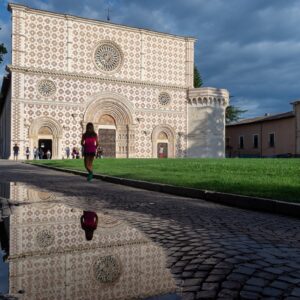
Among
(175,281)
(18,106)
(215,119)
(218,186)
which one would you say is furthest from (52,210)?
(215,119)

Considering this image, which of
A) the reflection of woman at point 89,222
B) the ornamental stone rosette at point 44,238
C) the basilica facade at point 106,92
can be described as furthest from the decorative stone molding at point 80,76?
the ornamental stone rosette at point 44,238

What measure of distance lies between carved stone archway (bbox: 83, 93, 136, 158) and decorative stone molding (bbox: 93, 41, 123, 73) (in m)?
3.03

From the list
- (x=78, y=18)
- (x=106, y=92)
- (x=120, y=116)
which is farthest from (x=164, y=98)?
(x=78, y=18)

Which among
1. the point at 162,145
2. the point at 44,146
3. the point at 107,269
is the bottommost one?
the point at 107,269

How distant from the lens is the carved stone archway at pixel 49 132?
121 ft

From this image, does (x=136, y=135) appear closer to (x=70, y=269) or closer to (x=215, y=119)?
(x=215, y=119)

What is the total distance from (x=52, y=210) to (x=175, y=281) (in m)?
3.65

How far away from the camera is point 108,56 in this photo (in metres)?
41.7

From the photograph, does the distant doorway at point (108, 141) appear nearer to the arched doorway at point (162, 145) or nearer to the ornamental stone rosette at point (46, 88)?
the arched doorway at point (162, 145)

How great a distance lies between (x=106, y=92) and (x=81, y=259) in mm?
38031

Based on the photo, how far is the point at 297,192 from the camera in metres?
7.69

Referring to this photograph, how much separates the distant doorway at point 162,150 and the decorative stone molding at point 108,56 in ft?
31.5

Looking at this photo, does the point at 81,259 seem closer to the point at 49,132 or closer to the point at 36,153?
the point at 36,153

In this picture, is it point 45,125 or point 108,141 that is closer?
point 45,125
